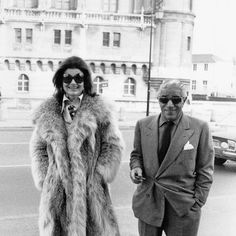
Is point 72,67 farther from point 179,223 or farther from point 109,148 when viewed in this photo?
point 179,223

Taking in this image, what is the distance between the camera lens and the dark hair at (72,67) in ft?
12.5

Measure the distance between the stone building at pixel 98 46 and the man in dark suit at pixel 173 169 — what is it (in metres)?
35.4

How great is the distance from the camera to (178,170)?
11.3 ft

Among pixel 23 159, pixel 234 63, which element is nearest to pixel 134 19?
pixel 23 159

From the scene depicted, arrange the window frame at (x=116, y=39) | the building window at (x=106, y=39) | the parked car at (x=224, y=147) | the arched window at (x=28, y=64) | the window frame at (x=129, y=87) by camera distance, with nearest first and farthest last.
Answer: the parked car at (x=224, y=147)
the arched window at (x=28, y=64)
the building window at (x=106, y=39)
the window frame at (x=116, y=39)
the window frame at (x=129, y=87)

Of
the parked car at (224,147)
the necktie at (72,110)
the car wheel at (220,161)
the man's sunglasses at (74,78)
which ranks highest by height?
the man's sunglasses at (74,78)

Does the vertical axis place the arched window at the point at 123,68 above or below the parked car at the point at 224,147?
above

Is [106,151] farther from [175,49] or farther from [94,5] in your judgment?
[94,5]

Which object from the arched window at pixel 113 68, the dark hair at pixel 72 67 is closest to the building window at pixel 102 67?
the arched window at pixel 113 68

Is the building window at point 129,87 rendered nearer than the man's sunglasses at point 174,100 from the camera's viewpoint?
No

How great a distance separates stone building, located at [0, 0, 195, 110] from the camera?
39.9 meters

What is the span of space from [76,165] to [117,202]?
4.15 meters

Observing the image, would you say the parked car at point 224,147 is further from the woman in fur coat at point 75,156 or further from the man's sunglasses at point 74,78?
the man's sunglasses at point 74,78

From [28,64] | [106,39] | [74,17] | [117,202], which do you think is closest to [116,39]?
[106,39]
